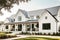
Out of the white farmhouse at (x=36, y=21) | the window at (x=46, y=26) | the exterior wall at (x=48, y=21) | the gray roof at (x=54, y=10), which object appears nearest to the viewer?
the exterior wall at (x=48, y=21)

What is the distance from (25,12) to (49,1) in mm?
12110

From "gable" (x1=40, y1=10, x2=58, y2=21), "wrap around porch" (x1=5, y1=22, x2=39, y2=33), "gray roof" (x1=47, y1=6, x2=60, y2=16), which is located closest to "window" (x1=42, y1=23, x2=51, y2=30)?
"gable" (x1=40, y1=10, x2=58, y2=21)

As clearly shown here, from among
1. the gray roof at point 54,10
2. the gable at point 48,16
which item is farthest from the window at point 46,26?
the gray roof at point 54,10

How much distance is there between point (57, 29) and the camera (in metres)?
21.8

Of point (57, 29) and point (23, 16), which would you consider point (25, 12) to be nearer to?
point (23, 16)

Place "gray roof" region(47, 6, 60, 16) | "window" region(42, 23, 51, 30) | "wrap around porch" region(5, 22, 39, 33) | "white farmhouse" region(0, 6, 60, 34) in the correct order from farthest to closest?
1. "wrap around porch" region(5, 22, 39, 33)
2. "gray roof" region(47, 6, 60, 16)
3. "window" region(42, 23, 51, 30)
4. "white farmhouse" region(0, 6, 60, 34)

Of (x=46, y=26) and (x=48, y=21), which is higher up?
(x=48, y=21)

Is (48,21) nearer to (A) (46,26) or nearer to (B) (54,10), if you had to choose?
(A) (46,26)

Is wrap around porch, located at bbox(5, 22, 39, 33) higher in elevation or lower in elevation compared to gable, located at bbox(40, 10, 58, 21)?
lower

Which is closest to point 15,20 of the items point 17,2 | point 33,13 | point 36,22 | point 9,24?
point 9,24

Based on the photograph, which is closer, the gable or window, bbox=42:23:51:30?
the gable

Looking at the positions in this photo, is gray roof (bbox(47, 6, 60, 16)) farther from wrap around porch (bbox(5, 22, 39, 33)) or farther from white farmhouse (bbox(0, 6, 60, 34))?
wrap around porch (bbox(5, 22, 39, 33))

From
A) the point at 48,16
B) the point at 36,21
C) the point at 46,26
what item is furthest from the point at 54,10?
the point at 36,21

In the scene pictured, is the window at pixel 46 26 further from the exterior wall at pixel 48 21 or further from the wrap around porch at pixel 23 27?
the wrap around porch at pixel 23 27
